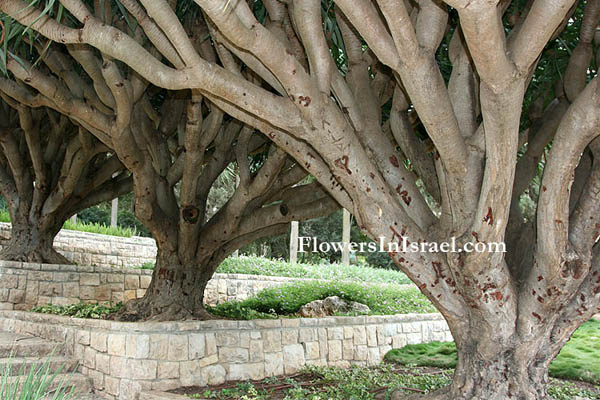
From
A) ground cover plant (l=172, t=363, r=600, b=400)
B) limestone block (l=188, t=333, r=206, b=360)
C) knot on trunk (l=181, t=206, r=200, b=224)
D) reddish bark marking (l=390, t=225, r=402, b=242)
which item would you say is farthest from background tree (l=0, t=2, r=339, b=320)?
reddish bark marking (l=390, t=225, r=402, b=242)

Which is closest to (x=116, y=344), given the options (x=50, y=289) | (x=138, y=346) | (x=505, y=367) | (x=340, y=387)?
(x=138, y=346)

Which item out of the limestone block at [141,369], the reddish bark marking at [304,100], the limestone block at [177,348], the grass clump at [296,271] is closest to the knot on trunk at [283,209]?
the limestone block at [177,348]

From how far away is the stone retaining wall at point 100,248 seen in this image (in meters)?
10.7

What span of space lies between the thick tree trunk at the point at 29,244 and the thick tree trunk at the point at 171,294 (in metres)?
2.91

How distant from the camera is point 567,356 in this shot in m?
6.66

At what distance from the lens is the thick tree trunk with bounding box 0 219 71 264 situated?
8484mm

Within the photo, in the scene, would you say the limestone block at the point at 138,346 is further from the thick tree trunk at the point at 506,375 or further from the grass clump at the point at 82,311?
Result: the thick tree trunk at the point at 506,375

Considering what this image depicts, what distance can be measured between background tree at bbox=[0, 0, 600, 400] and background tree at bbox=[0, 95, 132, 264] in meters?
4.67

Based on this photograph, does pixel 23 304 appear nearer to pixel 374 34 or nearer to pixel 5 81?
pixel 5 81

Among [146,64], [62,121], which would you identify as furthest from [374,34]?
[62,121]

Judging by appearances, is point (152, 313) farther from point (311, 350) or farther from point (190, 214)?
point (311, 350)

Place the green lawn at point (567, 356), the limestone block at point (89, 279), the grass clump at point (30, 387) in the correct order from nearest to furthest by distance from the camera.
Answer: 1. the grass clump at point (30, 387)
2. the green lawn at point (567, 356)
3. the limestone block at point (89, 279)

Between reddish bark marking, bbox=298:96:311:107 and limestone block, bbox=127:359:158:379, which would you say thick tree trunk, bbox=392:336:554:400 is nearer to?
reddish bark marking, bbox=298:96:311:107

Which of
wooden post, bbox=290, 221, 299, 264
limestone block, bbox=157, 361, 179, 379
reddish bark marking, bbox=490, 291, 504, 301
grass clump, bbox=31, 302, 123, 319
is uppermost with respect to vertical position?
wooden post, bbox=290, 221, 299, 264
